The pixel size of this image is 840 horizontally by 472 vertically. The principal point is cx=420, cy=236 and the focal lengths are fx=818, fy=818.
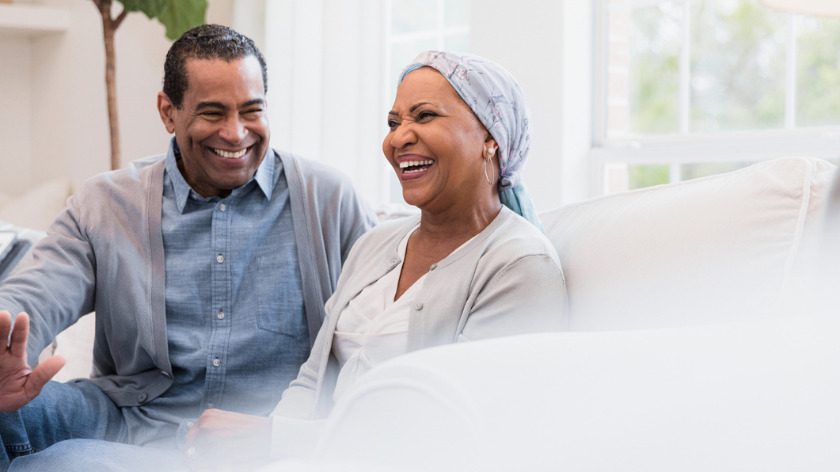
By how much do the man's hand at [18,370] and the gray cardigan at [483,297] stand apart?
1.26ft

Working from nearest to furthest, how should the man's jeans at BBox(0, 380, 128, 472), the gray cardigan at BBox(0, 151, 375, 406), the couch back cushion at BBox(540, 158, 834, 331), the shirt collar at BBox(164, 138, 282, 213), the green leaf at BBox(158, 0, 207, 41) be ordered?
the couch back cushion at BBox(540, 158, 834, 331), the man's jeans at BBox(0, 380, 128, 472), the gray cardigan at BBox(0, 151, 375, 406), the shirt collar at BBox(164, 138, 282, 213), the green leaf at BBox(158, 0, 207, 41)

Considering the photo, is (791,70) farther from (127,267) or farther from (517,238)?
(127,267)

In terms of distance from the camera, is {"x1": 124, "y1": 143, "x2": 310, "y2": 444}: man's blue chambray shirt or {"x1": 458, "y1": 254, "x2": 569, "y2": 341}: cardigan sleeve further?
{"x1": 124, "y1": 143, "x2": 310, "y2": 444}: man's blue chambray shirt

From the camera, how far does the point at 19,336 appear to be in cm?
131

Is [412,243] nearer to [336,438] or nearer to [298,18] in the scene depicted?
[336,438]

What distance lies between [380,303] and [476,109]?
364 millimetres

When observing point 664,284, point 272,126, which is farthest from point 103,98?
point 664,284

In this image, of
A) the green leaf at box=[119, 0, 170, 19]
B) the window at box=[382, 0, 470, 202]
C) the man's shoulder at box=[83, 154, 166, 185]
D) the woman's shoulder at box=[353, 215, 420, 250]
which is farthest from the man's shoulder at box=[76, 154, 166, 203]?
the green leaf at box=[119, 0, 170, 19]

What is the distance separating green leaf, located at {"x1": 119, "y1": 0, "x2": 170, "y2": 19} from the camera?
3.34 metres

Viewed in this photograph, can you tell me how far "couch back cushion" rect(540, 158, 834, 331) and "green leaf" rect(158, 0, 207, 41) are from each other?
2.64 m

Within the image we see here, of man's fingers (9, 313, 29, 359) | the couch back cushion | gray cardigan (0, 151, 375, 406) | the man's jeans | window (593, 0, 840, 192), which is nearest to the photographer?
the couch back cushion

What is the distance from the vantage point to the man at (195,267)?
1639 millimetres

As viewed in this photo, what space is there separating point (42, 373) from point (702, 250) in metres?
1.03

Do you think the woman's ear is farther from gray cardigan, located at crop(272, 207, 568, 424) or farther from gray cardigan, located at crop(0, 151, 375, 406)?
gray cardigan, located at crop(0, 151, 375, 406)
